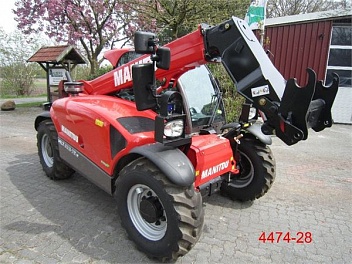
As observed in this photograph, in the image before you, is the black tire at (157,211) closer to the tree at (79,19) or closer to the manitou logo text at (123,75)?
the manitou logo text at (123,75)

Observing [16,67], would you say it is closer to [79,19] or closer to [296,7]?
[79,19]

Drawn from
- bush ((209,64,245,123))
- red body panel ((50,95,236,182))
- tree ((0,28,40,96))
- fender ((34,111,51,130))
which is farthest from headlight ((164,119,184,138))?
tree ((0,28,40,96))

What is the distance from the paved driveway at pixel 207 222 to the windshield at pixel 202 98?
3.77ft

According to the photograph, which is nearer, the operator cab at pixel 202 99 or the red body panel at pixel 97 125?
the red body panel at pixel 97 125

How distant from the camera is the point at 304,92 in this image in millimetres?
2152

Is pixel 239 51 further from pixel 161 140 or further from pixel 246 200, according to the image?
pixel 246 200

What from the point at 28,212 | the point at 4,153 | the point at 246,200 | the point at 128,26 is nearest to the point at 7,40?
the point at 128,26

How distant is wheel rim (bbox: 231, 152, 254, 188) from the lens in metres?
3.80

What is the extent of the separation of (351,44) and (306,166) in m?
7.06

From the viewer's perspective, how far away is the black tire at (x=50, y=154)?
14.0ft

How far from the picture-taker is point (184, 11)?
31.7ft

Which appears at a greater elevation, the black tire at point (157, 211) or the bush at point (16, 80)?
the bush at point (16, 80)

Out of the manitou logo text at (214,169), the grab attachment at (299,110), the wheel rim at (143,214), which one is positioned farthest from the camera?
the manitou logo text at (214,169)

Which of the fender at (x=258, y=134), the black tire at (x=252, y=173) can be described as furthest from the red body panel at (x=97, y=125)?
the black tire at (x=252, y=173)
